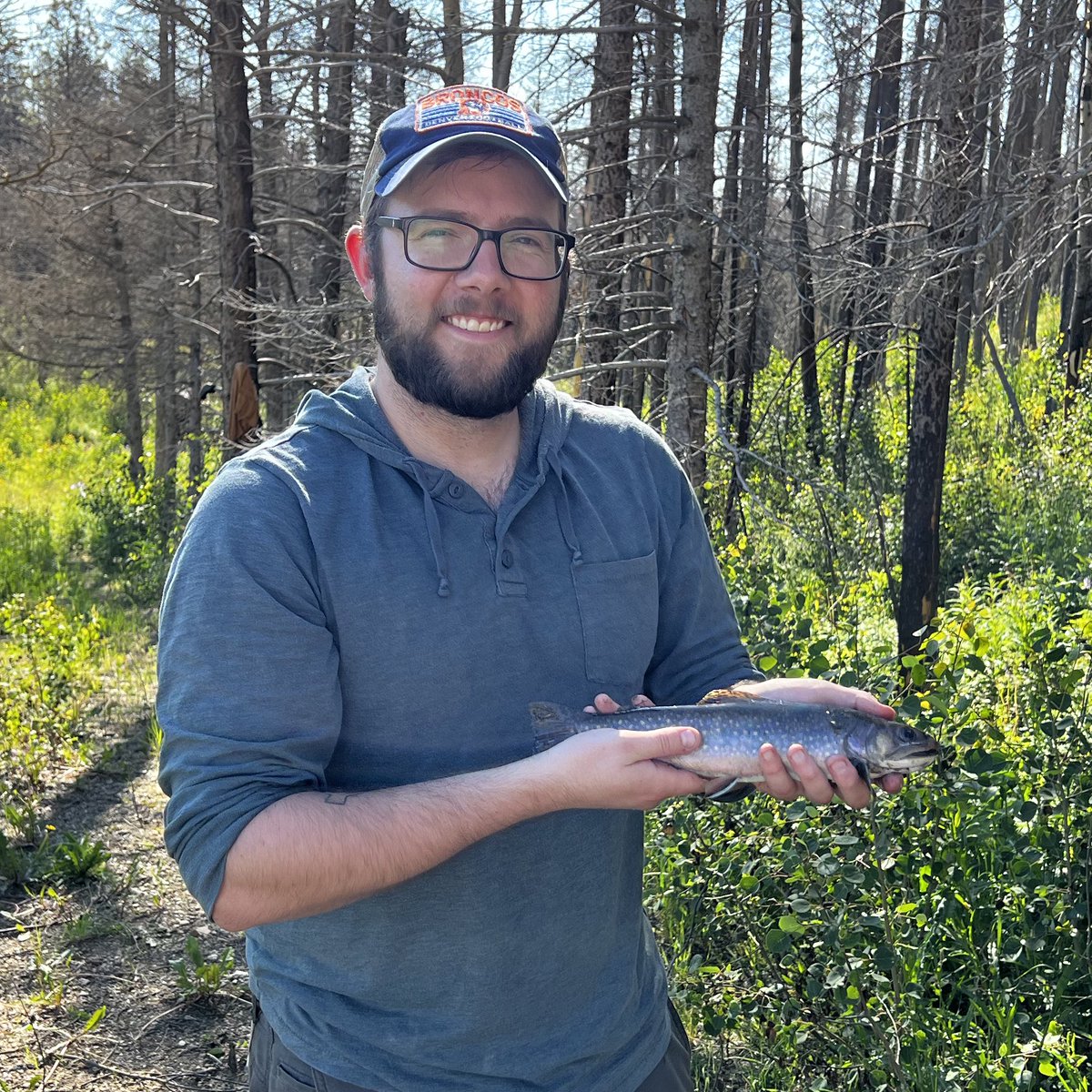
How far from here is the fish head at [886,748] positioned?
6.29ft

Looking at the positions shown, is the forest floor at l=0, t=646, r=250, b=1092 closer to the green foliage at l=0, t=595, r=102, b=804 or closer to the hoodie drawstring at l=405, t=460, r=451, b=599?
the green foliage at l=0, t=595, r=102, b=804

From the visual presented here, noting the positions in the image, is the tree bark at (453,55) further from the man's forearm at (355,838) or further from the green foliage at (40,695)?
the man's forearm at (355,838)

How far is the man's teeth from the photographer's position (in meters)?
1.97

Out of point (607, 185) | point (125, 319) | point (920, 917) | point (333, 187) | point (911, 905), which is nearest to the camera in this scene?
point (911, 905)

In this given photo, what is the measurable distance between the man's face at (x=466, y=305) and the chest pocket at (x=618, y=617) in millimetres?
344

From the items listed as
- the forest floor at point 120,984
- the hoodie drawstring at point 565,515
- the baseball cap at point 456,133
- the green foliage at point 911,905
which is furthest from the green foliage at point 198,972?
the baseball cap at point 456,133

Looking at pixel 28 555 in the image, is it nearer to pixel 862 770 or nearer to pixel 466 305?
pixel 466 305

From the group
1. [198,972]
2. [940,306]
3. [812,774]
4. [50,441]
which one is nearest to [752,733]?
[812,774]

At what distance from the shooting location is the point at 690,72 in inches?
279

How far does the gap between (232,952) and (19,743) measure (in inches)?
112

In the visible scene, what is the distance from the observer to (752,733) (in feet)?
6.19

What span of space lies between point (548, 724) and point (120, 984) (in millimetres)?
3443

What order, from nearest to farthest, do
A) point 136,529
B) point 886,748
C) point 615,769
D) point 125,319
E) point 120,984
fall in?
1. point 615,769
2. point 886,748
3. point 120,984
4. point 136,529
5. point 125,319

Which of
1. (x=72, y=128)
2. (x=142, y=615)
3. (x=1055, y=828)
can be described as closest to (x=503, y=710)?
(x=1055, y=828)
